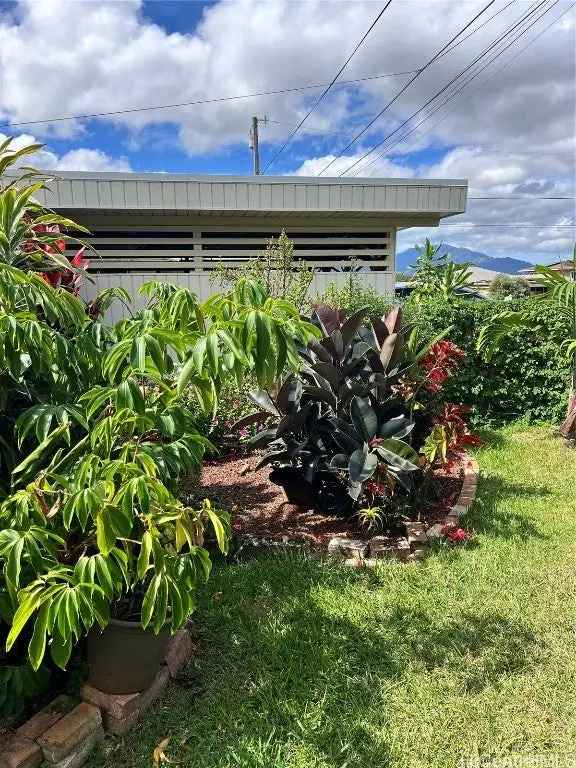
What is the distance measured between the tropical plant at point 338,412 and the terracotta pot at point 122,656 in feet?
5.53

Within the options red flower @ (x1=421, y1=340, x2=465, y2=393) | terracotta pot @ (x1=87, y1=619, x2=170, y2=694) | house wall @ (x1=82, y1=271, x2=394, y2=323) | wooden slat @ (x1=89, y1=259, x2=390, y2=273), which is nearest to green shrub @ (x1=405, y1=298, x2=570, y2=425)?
red flower @ (x1=421, y1=340, x2=465, y2=393)

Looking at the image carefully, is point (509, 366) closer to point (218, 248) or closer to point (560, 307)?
point (560, 307)

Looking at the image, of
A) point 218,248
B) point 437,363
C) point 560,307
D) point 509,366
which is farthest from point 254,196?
point 437,363

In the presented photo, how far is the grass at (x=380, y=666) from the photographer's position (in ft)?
6.51

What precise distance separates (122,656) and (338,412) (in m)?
2.20

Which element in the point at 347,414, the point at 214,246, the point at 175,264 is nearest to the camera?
the point at 347,414

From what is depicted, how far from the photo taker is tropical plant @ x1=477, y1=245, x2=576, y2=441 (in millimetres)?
5465

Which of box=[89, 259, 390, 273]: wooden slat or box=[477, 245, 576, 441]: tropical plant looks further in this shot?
box=[89, 259, 390, 273]: wooden slat

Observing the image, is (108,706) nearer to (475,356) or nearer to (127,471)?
(127,471)

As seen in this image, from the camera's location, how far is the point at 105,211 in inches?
347

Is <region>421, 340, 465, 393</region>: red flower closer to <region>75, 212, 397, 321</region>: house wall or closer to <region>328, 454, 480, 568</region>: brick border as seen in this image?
<region>328, 454, 480, 568</region>: brick border

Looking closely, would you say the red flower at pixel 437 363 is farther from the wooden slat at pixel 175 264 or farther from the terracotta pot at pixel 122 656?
the wooden slat at pixel 175 264

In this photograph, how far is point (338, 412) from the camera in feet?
12.5

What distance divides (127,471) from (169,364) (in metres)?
0.38
